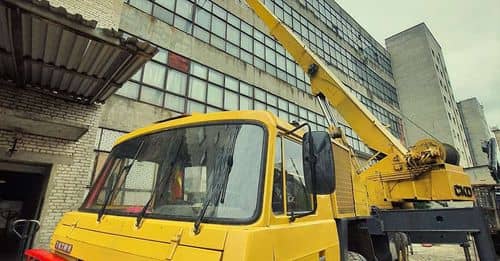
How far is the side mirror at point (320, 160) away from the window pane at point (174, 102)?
928 centimetres

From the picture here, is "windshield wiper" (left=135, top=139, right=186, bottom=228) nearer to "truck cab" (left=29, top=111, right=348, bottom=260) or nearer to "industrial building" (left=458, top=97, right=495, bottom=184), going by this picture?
"truck cab" (left=29, top=111, right=348, bottom=260)

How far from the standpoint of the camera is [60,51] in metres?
5.66

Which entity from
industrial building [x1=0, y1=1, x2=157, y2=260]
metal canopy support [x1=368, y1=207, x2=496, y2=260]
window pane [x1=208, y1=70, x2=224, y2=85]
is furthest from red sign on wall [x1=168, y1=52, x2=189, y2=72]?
metal canopy support [x1=368, y1=207, x2=496, y2=260]

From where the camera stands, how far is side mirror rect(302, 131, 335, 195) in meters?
2.28

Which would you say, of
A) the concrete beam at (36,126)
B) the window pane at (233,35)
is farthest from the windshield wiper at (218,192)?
the window pane at (233,35)

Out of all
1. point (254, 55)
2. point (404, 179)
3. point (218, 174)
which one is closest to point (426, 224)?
point (404, 179)

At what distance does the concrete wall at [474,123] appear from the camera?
159ft

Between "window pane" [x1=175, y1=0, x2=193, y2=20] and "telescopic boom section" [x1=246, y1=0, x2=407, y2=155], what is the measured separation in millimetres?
5190

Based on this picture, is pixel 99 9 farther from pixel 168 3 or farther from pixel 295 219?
pixel 295 219

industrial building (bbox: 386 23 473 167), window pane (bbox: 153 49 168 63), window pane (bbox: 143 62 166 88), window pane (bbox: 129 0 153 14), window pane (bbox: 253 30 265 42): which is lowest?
window pane (bbox: 143 62 166 88)

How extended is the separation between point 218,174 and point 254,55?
1453 centimetres

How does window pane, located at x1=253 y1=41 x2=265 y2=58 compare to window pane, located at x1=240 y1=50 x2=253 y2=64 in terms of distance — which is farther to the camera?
window pane, located at x1=253 y1=41 x2=265 y2=58

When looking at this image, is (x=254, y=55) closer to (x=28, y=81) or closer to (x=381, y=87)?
(x=28, y=81)

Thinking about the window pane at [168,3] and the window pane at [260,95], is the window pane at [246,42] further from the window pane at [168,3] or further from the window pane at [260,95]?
the window pane at [168,3]
